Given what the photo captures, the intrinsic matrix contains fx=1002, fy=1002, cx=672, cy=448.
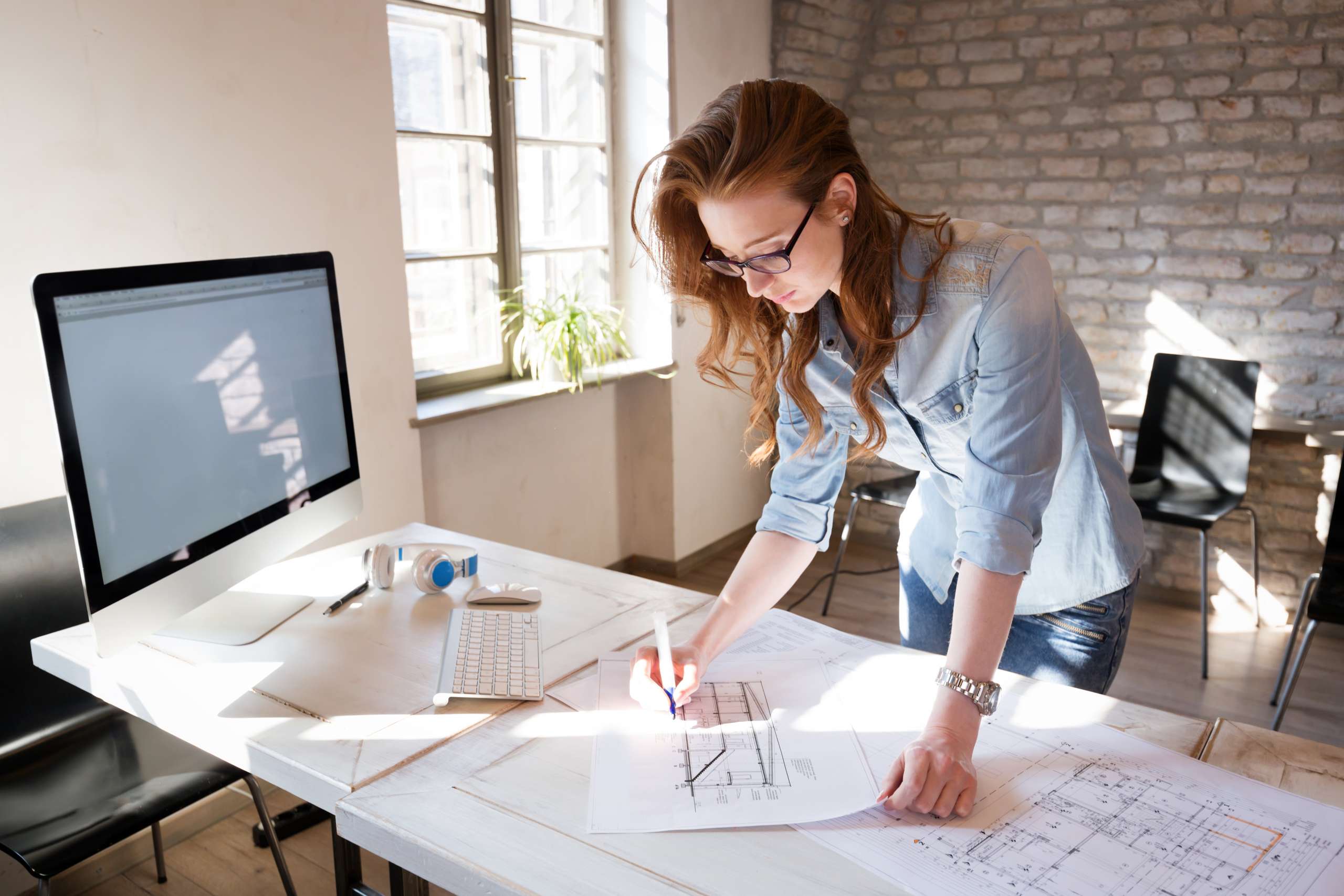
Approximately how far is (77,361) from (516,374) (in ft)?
7.33

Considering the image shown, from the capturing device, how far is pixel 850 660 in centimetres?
131

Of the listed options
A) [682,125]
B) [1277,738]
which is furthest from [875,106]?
[1277,738]

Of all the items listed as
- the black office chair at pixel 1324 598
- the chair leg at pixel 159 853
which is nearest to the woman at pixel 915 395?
the chair leg at pixel 159 853

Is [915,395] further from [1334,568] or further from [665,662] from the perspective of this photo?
[1334,568]

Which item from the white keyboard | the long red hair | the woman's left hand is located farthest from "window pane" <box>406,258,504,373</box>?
the woman's left hand

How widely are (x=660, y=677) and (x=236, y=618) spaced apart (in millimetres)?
685

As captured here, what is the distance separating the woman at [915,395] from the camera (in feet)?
3.50

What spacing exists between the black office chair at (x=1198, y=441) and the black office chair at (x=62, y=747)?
2.78 m

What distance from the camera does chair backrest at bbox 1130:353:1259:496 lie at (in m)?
3.34

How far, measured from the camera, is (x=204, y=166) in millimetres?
2143

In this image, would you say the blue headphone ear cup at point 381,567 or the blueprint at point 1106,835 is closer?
the blueprint at point 1106,835

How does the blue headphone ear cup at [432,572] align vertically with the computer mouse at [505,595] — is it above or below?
above

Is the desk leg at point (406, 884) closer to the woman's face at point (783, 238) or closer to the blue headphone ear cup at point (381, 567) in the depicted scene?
the blue headphone ear cup at point (381, 567)

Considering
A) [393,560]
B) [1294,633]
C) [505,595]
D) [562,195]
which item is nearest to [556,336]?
[562,195]
